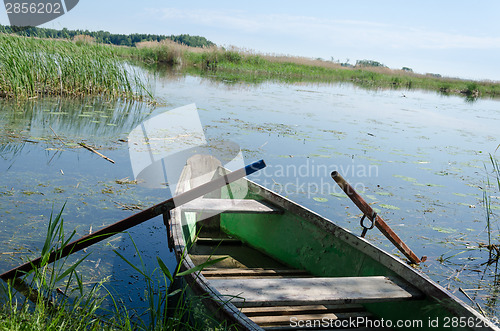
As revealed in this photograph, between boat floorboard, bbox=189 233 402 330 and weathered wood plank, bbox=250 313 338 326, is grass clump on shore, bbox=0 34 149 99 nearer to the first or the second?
boat floorboard, bbox=189 233 402 330

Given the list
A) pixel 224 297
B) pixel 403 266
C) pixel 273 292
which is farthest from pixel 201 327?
pixel 403 266

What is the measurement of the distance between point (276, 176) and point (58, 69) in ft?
19.4

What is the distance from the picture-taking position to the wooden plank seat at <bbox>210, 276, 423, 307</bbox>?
7.60ft

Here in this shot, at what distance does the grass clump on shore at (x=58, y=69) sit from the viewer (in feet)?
28.5

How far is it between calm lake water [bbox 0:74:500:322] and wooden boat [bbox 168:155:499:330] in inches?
20.0

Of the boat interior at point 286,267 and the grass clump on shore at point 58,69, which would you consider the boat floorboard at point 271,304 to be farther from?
the grass clump on shore at point 58,69

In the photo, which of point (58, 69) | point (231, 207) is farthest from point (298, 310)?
point (58, 69)

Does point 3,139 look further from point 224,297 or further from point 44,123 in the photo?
point 224,297

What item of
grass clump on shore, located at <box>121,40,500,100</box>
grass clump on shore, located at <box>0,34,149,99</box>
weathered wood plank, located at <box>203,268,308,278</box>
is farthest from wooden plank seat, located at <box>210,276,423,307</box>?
grass clump on shore, located at <box>121,40,500,100</box>

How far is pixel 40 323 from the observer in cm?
215

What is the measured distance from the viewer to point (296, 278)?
263 centimetres

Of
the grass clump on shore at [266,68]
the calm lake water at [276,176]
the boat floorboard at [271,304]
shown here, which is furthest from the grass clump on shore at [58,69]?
the grass clump on shore at [266,68]

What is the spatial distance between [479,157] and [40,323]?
8.90 metres

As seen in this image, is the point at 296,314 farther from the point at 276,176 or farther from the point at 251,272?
the point at 276,176
